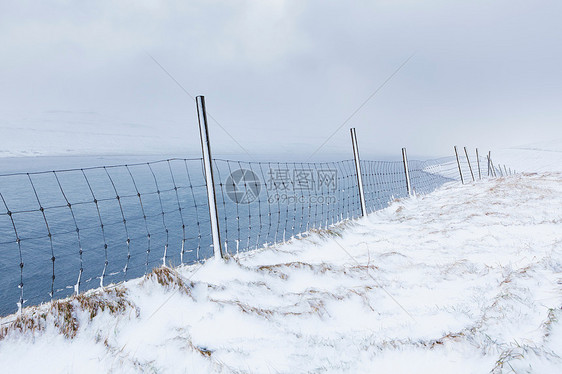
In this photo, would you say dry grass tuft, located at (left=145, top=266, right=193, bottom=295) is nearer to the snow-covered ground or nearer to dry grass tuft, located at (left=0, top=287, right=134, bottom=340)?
the snow-covered ground

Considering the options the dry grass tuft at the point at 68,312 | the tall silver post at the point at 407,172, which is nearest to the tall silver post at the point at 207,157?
the dry grass tuft at the point at 68,312

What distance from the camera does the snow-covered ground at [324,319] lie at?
5.44ft

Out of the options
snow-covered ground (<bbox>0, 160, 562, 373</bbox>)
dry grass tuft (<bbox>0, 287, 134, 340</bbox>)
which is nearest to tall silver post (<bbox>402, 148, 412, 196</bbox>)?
snow-covered ground (<bbox>0, 160, 562, 373</bbox>)

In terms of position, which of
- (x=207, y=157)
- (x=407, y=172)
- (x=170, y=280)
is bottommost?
(x=170, y=280)

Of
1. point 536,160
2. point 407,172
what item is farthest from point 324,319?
point 536,160

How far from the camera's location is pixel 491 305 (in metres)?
2.07

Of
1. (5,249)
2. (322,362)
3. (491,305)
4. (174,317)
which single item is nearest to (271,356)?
(322,362)

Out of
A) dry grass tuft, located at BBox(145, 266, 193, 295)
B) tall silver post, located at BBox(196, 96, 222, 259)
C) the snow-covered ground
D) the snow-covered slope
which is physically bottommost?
the snow-covered slope

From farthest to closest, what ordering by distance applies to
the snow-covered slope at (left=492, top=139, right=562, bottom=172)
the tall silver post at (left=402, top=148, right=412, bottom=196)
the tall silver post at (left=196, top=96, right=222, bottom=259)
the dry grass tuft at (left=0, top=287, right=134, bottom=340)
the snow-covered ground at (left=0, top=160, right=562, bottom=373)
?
the snow-covered slope at (left=492, top=139, right=562, bottom=172), the tall silver post at (left=402, top=148, right=412, bottom=196), the tall silver post at (left=196, top=96, right=222, bottom=259), the dry grass tuft at (left=0, top=287, right=134, bottom=340), the snow-covered ground at (left=0, top=160, right=562, bottom=373)

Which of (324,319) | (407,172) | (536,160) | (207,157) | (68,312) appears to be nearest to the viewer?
(68,312)

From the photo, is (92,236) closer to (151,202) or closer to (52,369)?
(151,202)

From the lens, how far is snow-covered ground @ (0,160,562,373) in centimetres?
166

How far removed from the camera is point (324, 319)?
2.31m

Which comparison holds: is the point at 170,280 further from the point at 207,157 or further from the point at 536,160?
the point at 536,160
